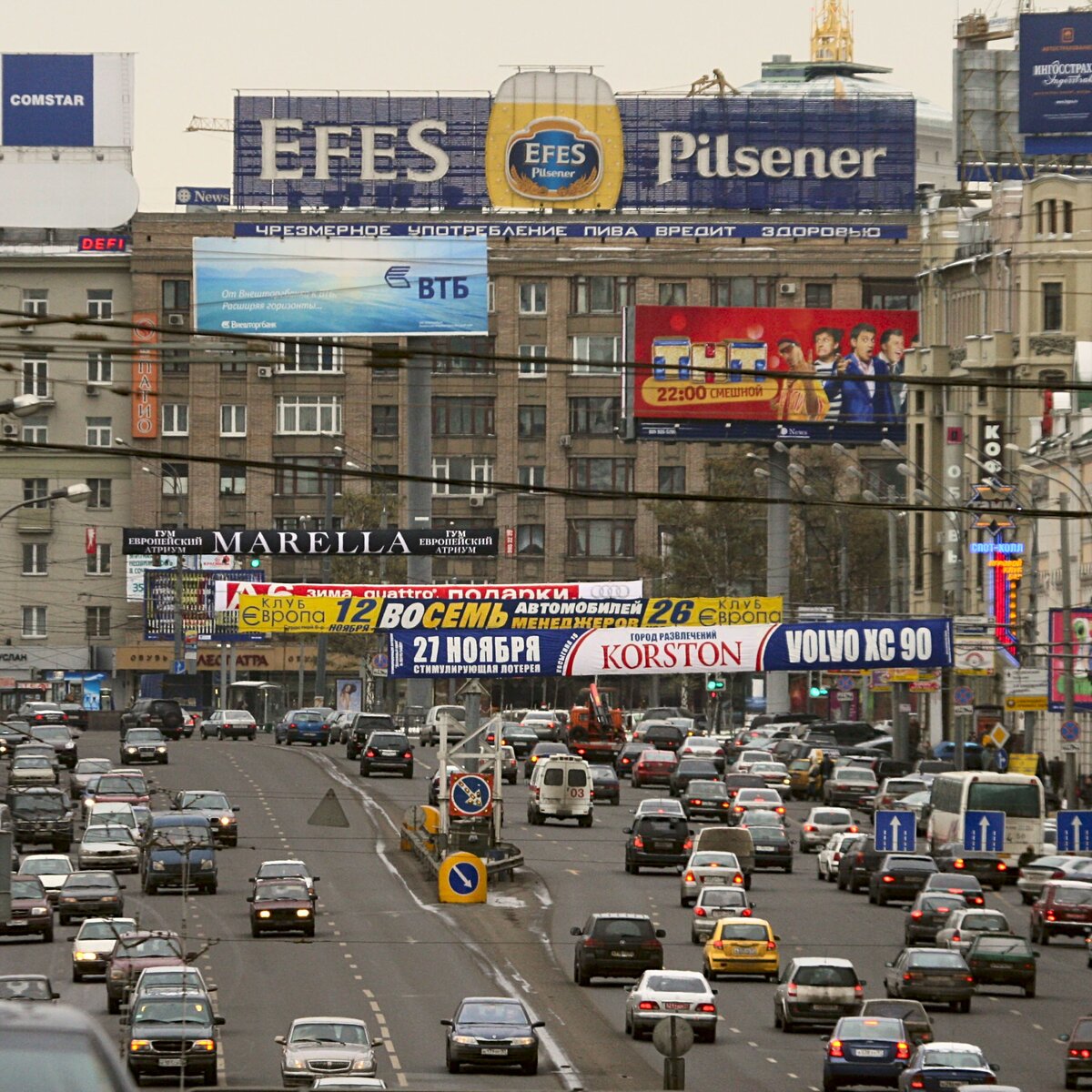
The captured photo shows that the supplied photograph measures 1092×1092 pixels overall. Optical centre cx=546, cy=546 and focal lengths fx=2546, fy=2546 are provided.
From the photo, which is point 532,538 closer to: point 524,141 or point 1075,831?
point 524,141

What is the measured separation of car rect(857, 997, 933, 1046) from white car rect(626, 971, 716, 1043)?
93.8 inches

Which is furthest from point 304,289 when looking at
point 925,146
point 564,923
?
point 925,146

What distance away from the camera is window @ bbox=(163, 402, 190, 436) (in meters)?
138

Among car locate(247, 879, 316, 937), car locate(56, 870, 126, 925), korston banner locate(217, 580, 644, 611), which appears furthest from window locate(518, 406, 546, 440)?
car locate(247, 879, 316, 937)

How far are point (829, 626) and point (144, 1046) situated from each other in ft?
131

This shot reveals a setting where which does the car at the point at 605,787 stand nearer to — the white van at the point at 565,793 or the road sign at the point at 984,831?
the white van at the point at 565,793

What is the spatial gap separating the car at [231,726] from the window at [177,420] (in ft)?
136

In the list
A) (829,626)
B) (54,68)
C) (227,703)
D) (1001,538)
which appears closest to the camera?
(829,626)

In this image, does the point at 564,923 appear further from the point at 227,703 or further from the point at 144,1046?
the point at 227,703

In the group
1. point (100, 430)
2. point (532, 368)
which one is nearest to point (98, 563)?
point (100, 430)

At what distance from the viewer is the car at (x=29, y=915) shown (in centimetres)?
4447

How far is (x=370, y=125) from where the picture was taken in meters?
117

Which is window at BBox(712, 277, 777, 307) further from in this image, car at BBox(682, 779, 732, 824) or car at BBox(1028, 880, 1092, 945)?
car at BBox(1028, 880, 1092, 945)

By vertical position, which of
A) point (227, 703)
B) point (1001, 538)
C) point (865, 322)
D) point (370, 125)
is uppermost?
point (370, 125)
